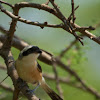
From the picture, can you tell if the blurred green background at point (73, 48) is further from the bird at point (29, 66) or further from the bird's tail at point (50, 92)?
the bird at point (29, 66)

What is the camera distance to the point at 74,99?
518cm

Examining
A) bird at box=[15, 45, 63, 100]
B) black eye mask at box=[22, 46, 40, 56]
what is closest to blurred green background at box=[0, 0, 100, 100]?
bird at box=[15, 45, 63, 100]

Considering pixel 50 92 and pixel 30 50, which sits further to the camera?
pixel 50 92

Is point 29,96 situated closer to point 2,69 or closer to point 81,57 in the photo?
point 2,69

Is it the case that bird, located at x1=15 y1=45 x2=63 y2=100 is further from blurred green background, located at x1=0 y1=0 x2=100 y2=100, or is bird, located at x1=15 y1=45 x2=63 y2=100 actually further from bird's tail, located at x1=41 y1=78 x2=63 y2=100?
blurred green background, located at x1=0 y1=0 x2=100 y2=100

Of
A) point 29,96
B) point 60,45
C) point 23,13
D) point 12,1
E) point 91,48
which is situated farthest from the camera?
point 60,45

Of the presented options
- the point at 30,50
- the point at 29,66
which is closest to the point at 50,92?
the point at 29,66

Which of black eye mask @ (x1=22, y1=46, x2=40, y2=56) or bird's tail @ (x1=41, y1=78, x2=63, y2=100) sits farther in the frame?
bird's tail @ (x1=41, y1=78, x2=63, y2=100)

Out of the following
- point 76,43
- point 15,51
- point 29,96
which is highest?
point 15,51

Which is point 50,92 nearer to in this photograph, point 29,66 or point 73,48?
point 29,66

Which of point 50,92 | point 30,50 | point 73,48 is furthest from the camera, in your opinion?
point 73,48

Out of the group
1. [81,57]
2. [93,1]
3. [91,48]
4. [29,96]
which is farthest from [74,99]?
[29,96]

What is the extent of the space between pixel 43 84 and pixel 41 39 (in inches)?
79.4

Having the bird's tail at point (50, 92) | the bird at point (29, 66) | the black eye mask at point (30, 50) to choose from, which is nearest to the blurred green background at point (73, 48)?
the bird's tail at point (50, 92)
